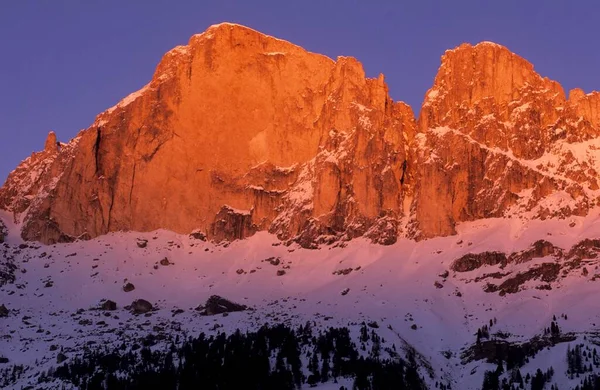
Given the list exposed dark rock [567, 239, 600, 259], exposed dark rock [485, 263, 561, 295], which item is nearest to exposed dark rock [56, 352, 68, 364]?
exposed dark rock [485, 263, 561, 295]

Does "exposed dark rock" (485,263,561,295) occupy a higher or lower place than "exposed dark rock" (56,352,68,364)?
higher

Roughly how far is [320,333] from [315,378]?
57.6 feet

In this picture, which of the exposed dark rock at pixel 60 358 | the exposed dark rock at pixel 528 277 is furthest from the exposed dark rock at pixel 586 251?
the exposed dark rock at pixel 60 358

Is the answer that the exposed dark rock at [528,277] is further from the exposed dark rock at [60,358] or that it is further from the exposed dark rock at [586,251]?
the exposed dark rock at [60,358]

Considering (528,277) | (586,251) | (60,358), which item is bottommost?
(60,358)

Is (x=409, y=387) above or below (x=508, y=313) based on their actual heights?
below

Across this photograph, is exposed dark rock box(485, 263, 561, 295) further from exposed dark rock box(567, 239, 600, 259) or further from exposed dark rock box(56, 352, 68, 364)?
exposed dark rock box(56, 352, 68, 364)

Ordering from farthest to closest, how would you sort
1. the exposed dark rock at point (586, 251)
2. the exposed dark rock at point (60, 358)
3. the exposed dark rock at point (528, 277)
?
1. the exposed dark rock at point (586, 251)
2. the exposed dark rock at point (528, 277)
3. the exposed dark rock at point (60, 358)

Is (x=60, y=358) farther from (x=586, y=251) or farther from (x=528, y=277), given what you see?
(x=586, y=251)

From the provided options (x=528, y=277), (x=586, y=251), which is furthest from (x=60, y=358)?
(x=586, y=251)

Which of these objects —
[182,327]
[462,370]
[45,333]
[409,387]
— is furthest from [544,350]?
[45,333]

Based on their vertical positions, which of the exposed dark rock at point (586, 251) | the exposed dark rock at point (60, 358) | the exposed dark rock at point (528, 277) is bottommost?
Result: the exposed dark rock at point (60, 358)

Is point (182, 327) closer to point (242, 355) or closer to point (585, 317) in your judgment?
point (242, 355)

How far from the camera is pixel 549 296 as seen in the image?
188 meters
